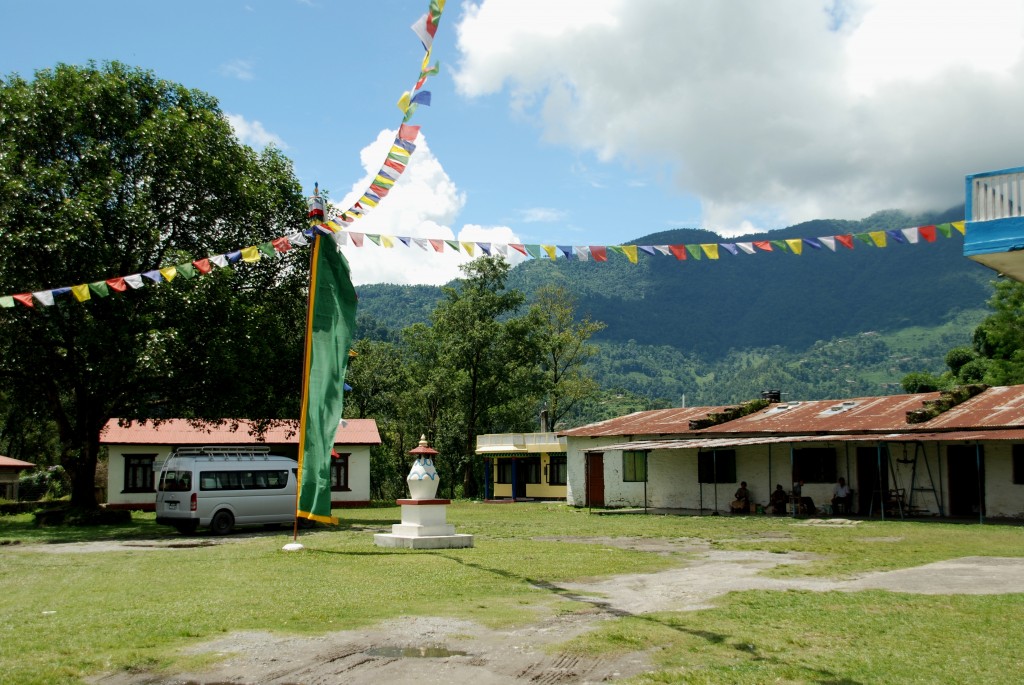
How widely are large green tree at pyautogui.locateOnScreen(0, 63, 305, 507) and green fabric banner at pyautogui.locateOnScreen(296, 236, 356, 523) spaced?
22.3ft

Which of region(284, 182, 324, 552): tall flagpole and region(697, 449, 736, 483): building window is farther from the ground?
region(284, 182, 324, 552): tall flagpole

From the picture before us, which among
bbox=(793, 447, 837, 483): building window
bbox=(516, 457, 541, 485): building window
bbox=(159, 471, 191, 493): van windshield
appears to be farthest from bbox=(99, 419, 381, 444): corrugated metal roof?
bbox=(793, 447, 837, 483): building window

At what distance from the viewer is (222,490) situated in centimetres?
2214

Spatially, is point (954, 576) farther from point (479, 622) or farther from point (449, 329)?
point (449, 329)

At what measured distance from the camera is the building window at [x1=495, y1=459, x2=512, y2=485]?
163ft

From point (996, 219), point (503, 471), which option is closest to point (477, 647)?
point (996, 219)

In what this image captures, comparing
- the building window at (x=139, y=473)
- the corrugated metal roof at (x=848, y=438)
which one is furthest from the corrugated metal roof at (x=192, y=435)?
the corrugated metal roof at (x=848, y=438)

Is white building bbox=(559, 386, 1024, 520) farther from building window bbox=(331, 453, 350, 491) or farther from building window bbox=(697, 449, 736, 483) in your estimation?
building window bbox=(331, 453, 350, 491)

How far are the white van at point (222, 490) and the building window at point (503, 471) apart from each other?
1057 inches

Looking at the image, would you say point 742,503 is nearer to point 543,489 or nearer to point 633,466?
point 633,466

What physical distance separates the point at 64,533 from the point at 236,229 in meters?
9.07

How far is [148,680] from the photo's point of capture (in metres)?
6.95

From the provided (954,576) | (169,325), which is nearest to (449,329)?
(169,325)

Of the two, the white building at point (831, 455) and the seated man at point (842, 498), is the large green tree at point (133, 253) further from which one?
the seated man at point (842, 498)
